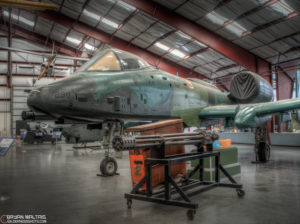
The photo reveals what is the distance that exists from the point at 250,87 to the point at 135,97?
4.18 m

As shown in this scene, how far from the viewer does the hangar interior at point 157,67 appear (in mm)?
3717

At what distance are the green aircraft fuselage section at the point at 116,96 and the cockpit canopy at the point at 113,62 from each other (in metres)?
0.18

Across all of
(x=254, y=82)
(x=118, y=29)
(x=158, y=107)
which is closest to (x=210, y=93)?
(x=254, y=82)

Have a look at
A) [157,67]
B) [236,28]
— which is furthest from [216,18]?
[157,67]

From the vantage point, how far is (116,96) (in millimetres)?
5961

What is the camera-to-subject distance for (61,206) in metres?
3.82

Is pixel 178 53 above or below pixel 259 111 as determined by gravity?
above

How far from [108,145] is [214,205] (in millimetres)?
3217

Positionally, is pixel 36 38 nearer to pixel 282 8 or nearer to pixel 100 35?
pixel 100 35

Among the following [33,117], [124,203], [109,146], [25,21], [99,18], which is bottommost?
[124,203]

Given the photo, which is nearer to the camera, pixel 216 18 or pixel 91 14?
pixel 216 18

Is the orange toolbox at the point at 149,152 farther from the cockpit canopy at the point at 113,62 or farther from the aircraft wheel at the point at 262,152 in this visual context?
the aircraft wheel at the point at 262,152

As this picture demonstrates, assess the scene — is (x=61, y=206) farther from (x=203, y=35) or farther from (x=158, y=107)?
(x=203, y=35)

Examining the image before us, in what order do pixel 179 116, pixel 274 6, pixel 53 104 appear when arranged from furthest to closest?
pixel 274 6, pixel 179 116, pixel 53 104
